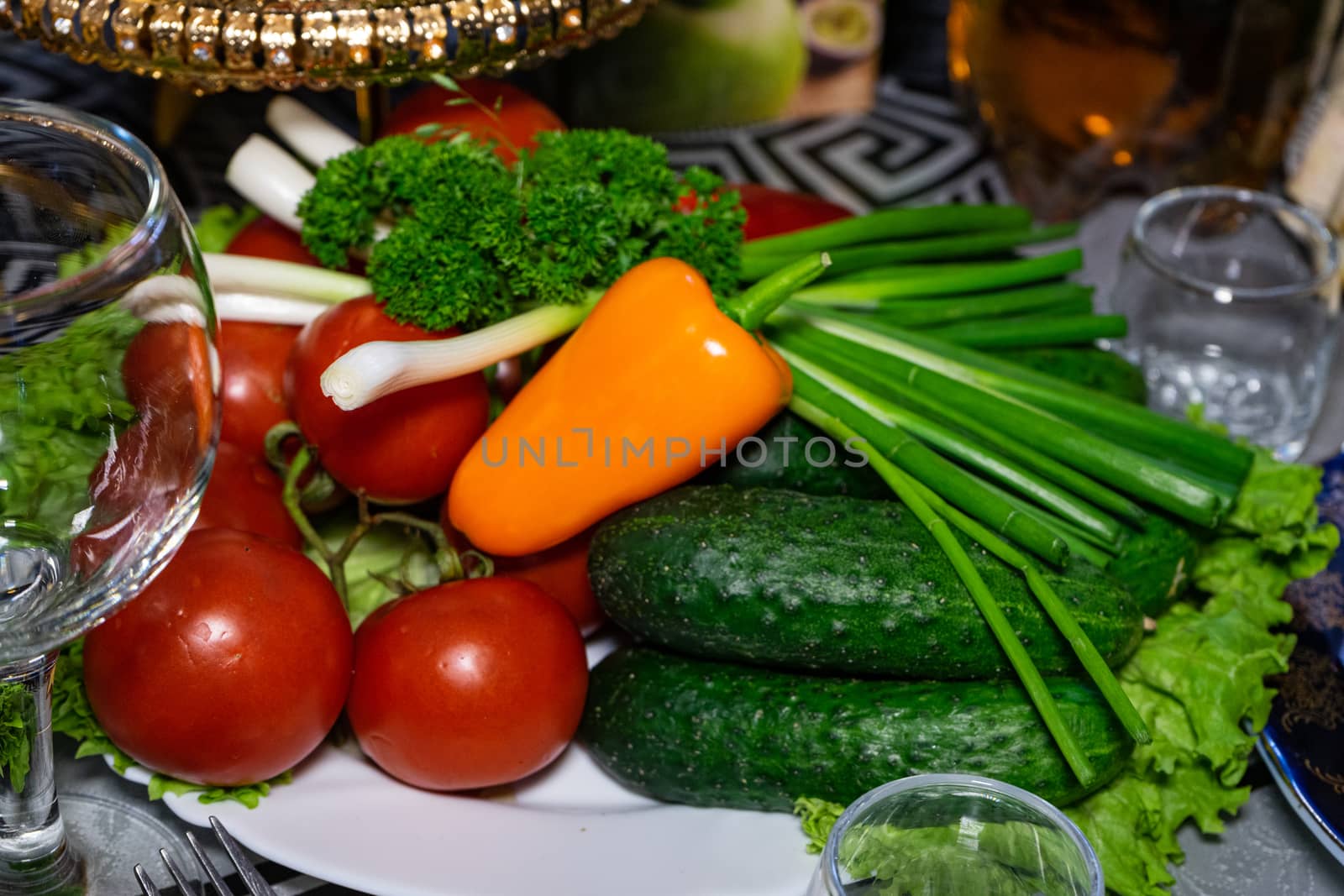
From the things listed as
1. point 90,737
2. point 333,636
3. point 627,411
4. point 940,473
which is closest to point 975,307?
point 940,473

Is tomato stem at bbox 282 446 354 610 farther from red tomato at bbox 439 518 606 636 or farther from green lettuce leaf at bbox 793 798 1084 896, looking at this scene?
green lettuce leaf at bbox 793 798 1084 896

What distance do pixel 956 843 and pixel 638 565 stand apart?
0.36 m

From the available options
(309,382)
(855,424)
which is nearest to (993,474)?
(855,424)

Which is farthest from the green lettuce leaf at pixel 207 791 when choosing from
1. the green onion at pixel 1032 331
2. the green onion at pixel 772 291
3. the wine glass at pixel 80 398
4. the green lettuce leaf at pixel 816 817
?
the green onion at pixel 1032 331

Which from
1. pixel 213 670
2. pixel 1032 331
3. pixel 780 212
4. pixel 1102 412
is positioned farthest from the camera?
pixel 780 212

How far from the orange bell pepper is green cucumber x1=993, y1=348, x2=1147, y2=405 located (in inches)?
13.5

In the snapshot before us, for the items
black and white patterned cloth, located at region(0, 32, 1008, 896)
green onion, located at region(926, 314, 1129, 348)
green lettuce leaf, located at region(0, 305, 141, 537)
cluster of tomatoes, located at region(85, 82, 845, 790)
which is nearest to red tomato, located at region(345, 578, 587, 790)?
cluster of tomatoes, located at region(85, 82, 845, 790)

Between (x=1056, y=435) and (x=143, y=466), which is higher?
(x=143, y=466)

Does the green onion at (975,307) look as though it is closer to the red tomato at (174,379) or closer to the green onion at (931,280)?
the green onion at (931,280)

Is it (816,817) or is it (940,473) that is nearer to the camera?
(816,817)

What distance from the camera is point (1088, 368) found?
144cm

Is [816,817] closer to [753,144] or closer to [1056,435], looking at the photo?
[1056,435]

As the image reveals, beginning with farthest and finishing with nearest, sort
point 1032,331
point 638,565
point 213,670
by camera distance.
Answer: point 1032,331 < point 638,565 < point 213,670

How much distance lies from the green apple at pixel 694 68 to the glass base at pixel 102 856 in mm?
1318
